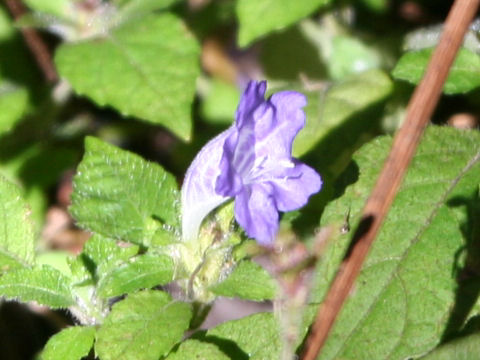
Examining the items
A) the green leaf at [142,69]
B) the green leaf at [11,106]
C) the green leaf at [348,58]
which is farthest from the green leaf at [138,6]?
the green leaf at [348,58]

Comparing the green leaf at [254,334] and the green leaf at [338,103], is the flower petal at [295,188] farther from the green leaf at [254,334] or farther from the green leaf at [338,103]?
the green leaf at [338,103]

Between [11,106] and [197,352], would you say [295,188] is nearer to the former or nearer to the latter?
[197,352]

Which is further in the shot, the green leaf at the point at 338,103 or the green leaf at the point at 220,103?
the green leaf at the point at 220,103

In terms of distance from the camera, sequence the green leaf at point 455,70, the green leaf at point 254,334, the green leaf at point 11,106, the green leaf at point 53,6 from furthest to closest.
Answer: the green leaf at point 53,6 < the green leaf at point 11,106 < the green leaf at point 455,70 < the green leaf at point 254,334

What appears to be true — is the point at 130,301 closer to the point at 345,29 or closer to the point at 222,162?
the point at 222,162

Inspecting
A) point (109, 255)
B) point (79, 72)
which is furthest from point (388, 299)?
point (79, 72)

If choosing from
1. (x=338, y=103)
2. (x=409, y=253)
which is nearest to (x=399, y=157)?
(x=409, y=253)
